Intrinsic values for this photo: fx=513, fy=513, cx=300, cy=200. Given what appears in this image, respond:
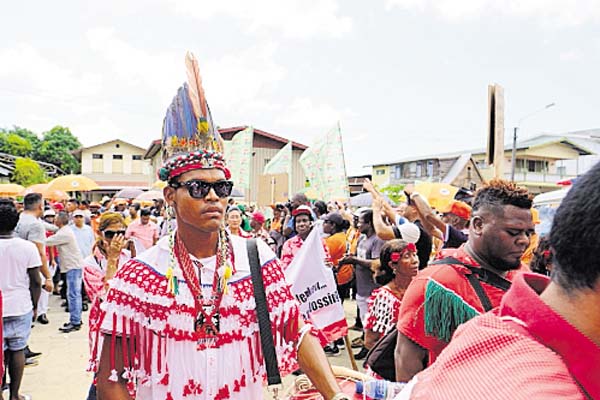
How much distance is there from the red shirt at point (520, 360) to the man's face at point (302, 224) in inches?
237

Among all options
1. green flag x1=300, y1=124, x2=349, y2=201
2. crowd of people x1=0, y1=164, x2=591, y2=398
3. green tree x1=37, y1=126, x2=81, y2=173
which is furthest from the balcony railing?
green tree x1=37, y1=126, x2=81, y2=173

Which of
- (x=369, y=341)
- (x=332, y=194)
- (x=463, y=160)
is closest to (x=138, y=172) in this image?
(x=463, y=160)

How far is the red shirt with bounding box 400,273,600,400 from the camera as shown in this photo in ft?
2.72

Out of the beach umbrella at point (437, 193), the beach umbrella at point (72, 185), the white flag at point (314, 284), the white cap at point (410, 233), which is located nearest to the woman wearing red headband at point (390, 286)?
the white cap at point (410, 233)

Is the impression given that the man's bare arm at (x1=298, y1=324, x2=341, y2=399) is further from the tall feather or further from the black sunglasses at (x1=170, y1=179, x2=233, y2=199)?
the tall feather

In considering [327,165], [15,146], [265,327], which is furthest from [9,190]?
[15,146]

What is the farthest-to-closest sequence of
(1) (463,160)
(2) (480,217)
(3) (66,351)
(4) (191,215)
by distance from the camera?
(1) (463,160)
(3) (66,351)
(2) (480,217)
(4) (191,215)

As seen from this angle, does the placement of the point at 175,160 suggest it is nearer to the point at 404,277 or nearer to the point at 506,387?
the point at 506,387

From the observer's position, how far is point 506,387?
0.83 m

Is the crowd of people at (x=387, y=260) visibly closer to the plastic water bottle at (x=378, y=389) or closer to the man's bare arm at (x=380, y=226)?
the man's bare arm at (x=380, y=226)

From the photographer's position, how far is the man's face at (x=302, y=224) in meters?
7.02

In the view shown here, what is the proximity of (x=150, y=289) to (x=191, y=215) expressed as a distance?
37cm

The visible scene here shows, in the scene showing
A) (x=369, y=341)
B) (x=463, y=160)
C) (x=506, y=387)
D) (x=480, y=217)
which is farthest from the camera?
(x=463, y=160)

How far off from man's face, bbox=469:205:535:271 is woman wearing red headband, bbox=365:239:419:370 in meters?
1.62
